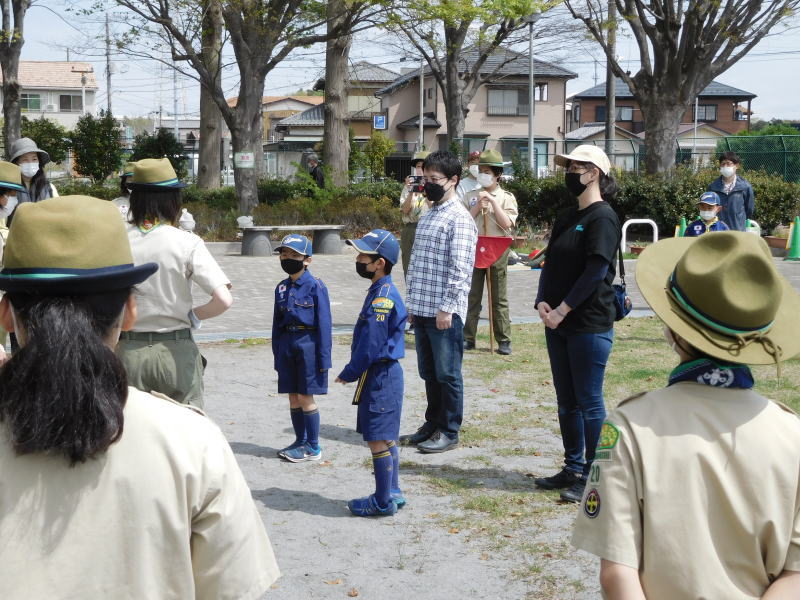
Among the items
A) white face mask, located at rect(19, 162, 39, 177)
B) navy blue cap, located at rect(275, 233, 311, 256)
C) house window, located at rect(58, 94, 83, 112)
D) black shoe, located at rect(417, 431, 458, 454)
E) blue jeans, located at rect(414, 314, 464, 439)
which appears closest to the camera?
navy blue cap, located at rect(275, 233, 311, 256)

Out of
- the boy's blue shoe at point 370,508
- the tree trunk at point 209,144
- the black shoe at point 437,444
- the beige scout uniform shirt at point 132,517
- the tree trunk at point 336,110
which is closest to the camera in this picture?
the beige scout uniform shirt at point 132,517

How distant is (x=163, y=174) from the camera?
4270 millimetres

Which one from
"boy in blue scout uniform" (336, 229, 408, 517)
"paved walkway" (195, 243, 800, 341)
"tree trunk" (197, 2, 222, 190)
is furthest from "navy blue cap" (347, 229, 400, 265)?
"tree trunk" (197, 2, 222, 190)

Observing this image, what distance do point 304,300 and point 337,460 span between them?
1158mm

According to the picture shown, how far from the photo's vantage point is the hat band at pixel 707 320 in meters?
2.06

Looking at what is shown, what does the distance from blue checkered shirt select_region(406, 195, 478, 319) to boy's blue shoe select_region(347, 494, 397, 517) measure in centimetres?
148

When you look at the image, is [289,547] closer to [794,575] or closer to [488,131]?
[794,575]

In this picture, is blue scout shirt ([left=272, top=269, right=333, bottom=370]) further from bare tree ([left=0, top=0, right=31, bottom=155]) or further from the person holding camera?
bare tree ([left=0, top=0, right=31, bottom=155])

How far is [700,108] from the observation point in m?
82.4

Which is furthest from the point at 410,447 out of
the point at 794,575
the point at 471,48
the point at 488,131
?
the point at 488,131

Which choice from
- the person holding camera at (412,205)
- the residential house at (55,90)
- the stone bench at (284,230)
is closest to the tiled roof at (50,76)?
the residential house at (55,90)

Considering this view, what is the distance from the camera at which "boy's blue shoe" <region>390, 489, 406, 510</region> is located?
5.41m

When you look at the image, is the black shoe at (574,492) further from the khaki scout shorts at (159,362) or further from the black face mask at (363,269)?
the khaki scout shorts at (159,362)

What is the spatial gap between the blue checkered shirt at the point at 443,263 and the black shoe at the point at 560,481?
1.25 metres
